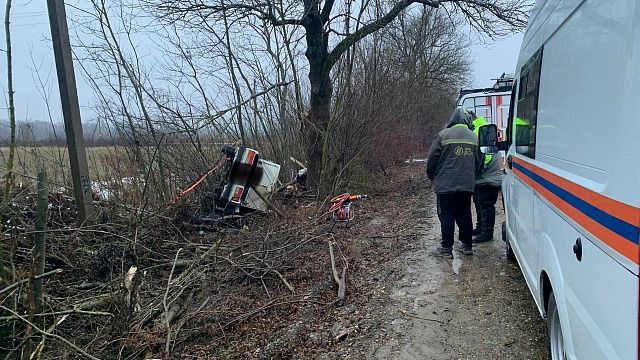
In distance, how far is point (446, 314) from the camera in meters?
4.46

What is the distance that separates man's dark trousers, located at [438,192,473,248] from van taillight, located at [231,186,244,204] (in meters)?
3.58

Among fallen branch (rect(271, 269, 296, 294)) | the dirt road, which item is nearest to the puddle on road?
the dirt road

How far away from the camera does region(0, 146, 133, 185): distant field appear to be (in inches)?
281

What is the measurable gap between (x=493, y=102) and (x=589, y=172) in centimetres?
1088

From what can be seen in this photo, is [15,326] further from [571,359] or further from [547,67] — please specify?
[547,67]

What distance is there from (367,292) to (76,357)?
9.01 ft

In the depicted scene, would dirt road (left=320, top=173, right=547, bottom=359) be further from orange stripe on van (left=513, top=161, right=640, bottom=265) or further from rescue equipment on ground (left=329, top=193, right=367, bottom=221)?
rescue equipment on ground (left=329, top=193, right=367, bottom=221)

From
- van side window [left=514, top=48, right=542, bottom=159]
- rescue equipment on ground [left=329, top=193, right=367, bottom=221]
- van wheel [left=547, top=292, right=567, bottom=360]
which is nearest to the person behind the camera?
van wheel [left=547, top=292, right=567, bottom=360]

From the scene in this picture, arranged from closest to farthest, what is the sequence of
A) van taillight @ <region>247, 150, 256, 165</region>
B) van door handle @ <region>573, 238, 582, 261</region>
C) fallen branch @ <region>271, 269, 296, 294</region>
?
van door handle @ <region>573, 238, 582, 261</region>, fallen branch @ <region>271, 269, 296, 294</region>, van taillight @ <region>247, 150, 256, 165</region>

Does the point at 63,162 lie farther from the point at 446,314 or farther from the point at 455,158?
the point at 446,314

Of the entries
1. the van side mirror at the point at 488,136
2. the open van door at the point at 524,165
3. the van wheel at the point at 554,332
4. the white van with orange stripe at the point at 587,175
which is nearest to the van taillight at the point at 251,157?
the van side mirror at the point at 488,136

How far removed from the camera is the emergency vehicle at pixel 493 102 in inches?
478

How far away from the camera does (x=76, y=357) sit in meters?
3.58

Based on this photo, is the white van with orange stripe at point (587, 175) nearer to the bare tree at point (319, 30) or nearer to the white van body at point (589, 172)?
the white van body at point (589, 172)
